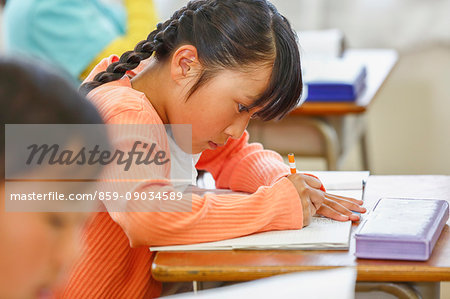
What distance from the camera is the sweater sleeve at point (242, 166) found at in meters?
1.46

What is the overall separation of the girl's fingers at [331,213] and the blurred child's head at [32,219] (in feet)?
1.93

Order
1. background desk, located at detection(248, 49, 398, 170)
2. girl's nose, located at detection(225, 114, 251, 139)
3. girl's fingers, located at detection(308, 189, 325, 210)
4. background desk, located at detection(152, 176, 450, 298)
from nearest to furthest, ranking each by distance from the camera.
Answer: background desk, located at detection(152, 176, 450, 298), girl's fingers, located at detection(308, 189, 325, 210), girl's nose, located at detection(225, 114, 251, 139), background desk, located at detection(248, 49, 398, 170)

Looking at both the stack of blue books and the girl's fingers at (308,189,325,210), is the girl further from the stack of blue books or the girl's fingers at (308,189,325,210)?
the stack of blue books

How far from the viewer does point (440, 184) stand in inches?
55.8

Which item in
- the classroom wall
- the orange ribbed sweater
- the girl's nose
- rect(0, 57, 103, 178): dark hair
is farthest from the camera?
the classroom wall

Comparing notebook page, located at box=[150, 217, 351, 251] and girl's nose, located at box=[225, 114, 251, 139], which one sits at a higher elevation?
girl's nose, located at box=[225, 114, 251, 139]

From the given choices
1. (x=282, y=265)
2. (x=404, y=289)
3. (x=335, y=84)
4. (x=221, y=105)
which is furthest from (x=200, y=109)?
(x=335, y=84)

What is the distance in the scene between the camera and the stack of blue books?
2293 mm

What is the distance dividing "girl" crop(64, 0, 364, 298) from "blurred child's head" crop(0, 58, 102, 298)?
38 centimetres

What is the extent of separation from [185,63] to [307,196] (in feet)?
1.10

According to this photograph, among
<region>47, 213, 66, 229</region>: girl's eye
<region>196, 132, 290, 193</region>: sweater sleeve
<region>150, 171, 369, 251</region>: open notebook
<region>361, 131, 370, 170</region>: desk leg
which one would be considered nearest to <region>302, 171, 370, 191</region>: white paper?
<region>196, 132, 290, 193</region>: sweater sleeve

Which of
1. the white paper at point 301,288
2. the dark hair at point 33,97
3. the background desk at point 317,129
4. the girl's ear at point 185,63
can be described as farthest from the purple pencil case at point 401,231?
the background desk at point 317,129

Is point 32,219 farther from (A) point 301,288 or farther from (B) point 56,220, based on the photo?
(A) point 301,288

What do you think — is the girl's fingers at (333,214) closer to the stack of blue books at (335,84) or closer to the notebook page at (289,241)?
the notebook page at (289,241)
